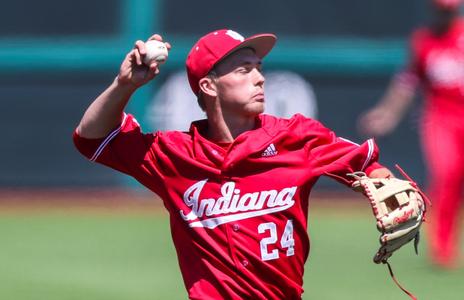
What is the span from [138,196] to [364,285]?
503 centimetres

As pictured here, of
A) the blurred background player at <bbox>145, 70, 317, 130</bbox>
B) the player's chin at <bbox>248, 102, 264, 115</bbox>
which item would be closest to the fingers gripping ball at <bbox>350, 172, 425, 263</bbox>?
the player's chin at <bbox>248, 102, 264, 115</bbox>

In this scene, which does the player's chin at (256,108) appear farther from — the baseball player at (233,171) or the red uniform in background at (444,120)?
the red uniform in background at (444,120)

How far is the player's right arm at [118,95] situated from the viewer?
4758 millimetres

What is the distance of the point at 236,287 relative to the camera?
490cm

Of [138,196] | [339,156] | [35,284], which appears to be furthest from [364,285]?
[138,196]

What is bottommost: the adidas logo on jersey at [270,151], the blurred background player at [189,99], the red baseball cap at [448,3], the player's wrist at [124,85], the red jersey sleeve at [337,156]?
the red jersey sleeve at [337,156]

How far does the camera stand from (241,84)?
5.09m

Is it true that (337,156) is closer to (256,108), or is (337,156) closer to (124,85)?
(256,108)

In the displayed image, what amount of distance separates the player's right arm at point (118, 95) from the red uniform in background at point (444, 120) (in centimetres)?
474

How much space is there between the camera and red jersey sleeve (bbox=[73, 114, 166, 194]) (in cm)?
498

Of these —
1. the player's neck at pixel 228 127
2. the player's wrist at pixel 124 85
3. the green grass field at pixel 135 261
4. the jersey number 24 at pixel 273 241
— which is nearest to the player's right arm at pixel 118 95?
the player's wrist at pixel 124 85

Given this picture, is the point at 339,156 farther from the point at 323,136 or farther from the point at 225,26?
the point at 225,26

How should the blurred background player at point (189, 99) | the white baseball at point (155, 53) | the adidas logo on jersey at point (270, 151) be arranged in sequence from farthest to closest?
the blurred background player at point (189, 99), the adidas logo on jersey at point (270, 151), the white baseball at point (155, 53)

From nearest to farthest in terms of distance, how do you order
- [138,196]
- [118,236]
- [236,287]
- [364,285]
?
[236,287] → [364,285] → [118,236] → [138,196]
